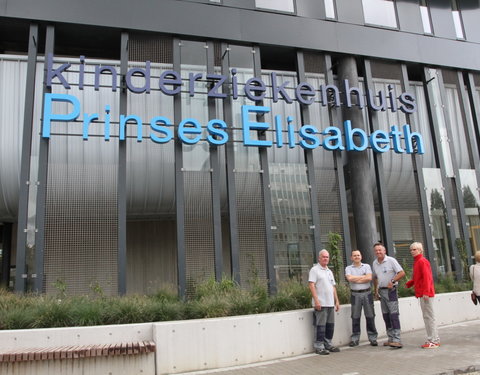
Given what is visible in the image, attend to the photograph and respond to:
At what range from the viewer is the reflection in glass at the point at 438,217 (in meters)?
12.4

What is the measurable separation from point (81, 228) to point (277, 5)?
7703mm

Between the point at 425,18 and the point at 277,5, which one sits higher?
the point at 425,18

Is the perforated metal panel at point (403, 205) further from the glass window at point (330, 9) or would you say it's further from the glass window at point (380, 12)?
the glass window at point (330, 9)

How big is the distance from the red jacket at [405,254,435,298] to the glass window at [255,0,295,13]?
25.1ft

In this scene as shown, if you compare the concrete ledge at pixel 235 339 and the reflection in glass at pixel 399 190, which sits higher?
the reflection in glass at pixel 399 190

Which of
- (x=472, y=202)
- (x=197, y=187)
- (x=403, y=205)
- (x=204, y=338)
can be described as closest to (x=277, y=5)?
(x=197, y=187)

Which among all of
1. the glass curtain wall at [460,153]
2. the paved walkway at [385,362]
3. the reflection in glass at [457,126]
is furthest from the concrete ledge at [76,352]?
the reflection in glass at [457,126]

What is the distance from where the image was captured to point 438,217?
12.7m

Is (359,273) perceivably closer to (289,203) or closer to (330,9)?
(289,203)

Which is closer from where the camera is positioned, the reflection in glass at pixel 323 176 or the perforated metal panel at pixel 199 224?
the perforated metal panel at pixel 199 224

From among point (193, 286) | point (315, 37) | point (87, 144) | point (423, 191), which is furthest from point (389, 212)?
point (87, 144)

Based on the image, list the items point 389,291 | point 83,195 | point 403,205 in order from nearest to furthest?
point 389,291 < point 83,195 < point 403,205

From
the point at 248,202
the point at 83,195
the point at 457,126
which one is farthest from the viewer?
the point at 457,126

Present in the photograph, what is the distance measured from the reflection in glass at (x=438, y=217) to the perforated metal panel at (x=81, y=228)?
28.5 ft
